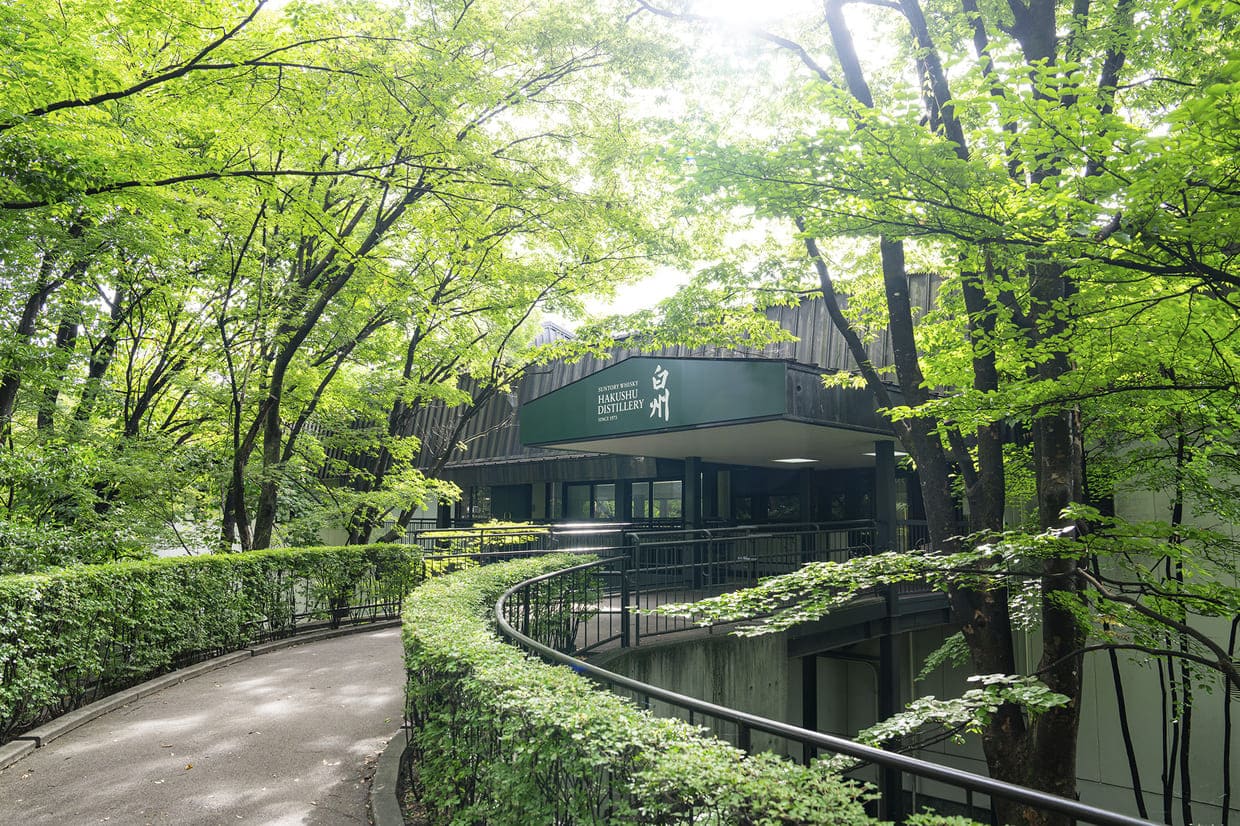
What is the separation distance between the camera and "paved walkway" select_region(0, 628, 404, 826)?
5.17 meters

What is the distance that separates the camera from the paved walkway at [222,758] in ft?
17.0

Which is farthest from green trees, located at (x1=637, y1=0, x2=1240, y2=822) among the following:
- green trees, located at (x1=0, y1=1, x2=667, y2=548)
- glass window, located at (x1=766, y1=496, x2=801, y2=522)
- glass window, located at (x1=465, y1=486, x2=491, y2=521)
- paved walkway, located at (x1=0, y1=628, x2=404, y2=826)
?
glass window, located at (x1=465, y1=486, x2=491, y2=521)

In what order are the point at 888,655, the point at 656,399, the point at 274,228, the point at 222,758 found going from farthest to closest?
1. the point at 274,228
2. the point at 656,399
3. the point at 888,655
4. the point at 222,758

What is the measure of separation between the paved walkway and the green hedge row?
481mm

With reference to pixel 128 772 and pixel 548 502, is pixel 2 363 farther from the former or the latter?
pixel 548 502

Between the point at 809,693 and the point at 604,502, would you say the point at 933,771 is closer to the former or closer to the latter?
the point at 809,693

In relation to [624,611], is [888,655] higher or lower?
lower

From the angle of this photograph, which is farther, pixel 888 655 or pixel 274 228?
pixel 274 228

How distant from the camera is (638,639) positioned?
860 centimetres

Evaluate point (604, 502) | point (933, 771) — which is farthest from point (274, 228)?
point (933, 771)

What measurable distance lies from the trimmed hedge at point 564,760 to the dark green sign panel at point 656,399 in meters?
6.64

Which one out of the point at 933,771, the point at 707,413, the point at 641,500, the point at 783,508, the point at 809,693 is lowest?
the point at 809,693

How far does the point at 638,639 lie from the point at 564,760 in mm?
5469

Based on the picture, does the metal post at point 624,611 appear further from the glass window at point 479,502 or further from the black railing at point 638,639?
the glass window at point 479,502
